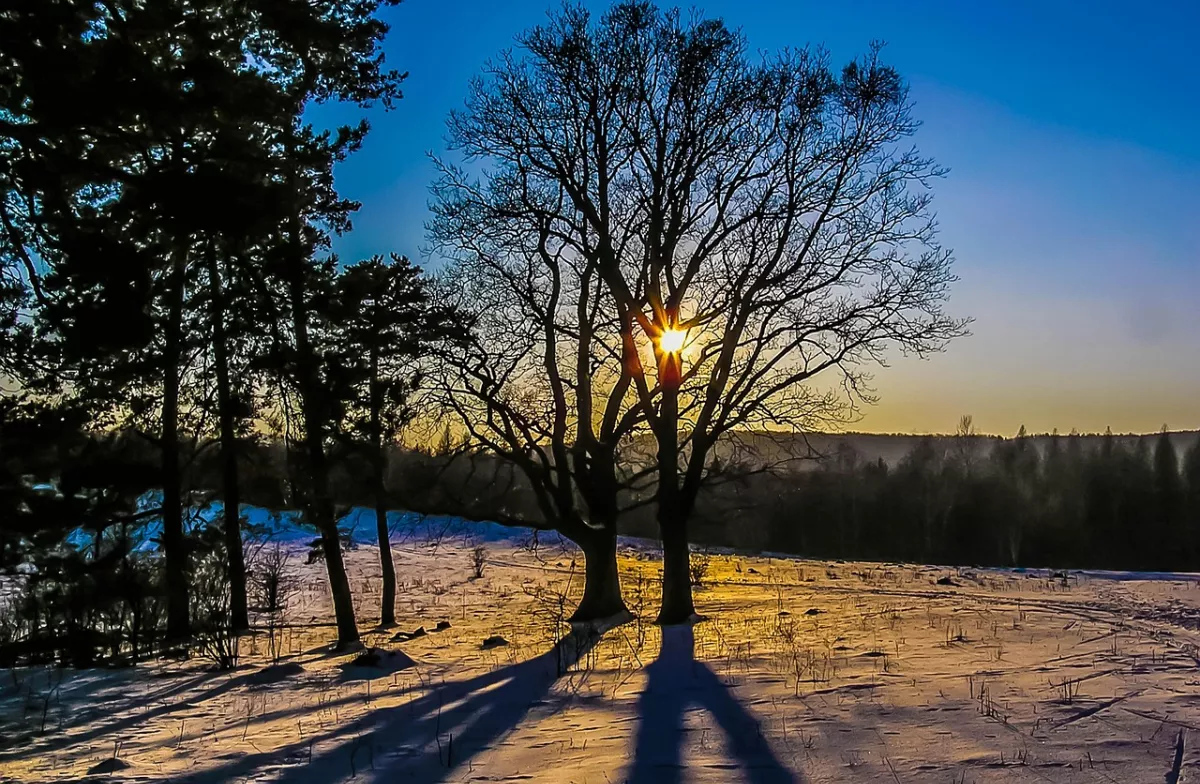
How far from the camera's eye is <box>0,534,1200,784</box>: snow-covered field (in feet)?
19.4

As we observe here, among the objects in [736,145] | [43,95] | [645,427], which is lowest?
[645,427]

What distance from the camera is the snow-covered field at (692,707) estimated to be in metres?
5.91

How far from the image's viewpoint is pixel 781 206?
58.1 feet

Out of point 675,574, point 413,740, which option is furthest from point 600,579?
point 413,740

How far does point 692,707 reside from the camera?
794cm

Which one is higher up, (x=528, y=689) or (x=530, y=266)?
(x=530, y=266)

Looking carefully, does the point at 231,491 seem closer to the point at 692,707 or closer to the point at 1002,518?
the point at 692,707

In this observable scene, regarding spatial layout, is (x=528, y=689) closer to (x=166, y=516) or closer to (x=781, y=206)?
(x=166, y=516)

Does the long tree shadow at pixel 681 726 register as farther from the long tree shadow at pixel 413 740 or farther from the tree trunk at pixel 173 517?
the tree trunk at pixel 173 517

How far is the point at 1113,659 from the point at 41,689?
1381 centimetres

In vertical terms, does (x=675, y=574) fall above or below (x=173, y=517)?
below

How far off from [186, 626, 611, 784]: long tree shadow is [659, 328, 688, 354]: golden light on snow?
8.13 meters

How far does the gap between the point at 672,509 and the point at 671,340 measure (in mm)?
3404

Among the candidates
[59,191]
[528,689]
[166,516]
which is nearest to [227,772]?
[528,689]
